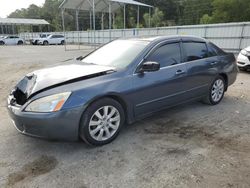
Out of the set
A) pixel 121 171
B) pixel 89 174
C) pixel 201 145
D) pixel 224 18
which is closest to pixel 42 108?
pixel 89 174

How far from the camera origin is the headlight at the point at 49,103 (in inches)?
109

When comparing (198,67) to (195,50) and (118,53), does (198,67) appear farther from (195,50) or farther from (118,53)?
(118,53)

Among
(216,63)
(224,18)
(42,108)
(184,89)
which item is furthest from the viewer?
(224,18)

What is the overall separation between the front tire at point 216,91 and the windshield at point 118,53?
1.88 metres

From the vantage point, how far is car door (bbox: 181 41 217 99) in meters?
4.18

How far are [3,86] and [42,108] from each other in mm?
4872

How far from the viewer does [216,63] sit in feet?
15.5

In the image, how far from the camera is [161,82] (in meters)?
3.66

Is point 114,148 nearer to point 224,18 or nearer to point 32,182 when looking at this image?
point 32,182

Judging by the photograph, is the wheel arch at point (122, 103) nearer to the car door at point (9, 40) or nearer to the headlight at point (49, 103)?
the headlight at point (49, 103)

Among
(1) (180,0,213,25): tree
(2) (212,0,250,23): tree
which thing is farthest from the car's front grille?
(1) (180,0,213,25): tree

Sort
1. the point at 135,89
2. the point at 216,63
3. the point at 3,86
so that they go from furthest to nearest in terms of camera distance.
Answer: the point at 3,86 < the point at 216,63 < the point at 135,89

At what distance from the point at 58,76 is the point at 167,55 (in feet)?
5.94

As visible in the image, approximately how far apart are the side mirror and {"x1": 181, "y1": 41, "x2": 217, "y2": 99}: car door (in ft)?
3.15
